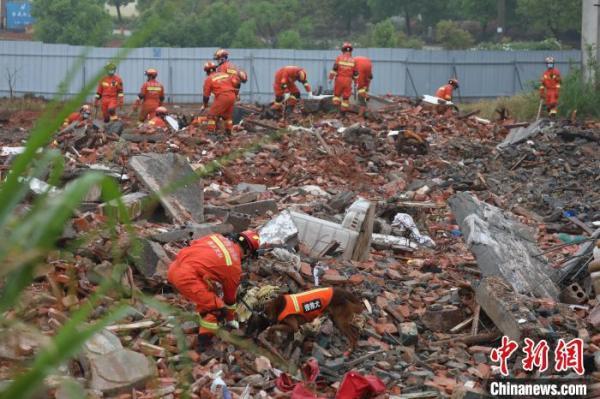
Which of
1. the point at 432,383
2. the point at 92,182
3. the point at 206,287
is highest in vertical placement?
the point at 92,182

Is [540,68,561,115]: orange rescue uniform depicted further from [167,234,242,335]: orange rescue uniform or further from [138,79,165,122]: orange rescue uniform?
[167,234,242,335]: orange rescue uniform

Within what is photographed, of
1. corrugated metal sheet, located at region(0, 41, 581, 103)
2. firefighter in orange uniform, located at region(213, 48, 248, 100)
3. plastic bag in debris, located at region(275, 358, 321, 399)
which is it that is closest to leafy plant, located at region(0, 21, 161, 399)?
plastic bag in debris, located at region(275, 358, 321, 399)

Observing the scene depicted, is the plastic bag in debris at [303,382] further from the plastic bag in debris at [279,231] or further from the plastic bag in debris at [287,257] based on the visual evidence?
the plastic bag in debris at [279,231]

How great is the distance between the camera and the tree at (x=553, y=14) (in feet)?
159

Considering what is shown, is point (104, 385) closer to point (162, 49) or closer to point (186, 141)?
point (186, 141)

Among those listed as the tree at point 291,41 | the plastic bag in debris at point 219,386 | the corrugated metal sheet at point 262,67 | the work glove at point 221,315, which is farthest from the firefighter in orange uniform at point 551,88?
the tree at point 291,41

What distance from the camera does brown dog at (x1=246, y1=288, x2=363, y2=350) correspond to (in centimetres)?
776

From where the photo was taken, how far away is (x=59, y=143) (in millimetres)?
16172

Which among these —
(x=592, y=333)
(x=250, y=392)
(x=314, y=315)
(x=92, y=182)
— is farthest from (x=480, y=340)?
(x=92, y=182)

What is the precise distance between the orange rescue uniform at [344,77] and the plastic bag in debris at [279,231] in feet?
33.2

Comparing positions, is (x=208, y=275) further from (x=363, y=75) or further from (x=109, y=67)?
(x=363, y=75)

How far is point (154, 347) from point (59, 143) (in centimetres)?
971

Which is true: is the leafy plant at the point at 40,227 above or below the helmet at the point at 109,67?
below

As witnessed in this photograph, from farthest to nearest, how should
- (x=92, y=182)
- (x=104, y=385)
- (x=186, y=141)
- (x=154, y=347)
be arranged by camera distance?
1. (x=186, y=141)
2. (x=154, y=347)
3. (x=104, y=385)
4. (x=92, y=182)
